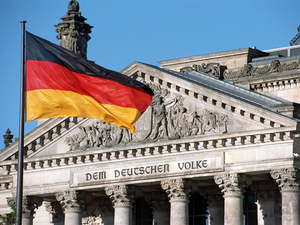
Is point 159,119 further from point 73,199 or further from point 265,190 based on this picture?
point 73,199

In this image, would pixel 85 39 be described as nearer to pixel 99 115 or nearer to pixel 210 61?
pixel 210 61

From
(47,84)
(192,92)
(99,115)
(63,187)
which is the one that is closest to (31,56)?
(47,84)

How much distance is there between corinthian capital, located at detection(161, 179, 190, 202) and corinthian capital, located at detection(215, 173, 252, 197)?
2552 millimetres

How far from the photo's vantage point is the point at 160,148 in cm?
5397

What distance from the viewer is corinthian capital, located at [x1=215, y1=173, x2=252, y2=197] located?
51281 millimetres

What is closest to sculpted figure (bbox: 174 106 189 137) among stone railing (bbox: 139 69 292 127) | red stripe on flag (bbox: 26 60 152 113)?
stone railing (bbox: 139 69 292 127)

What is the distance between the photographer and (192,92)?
53.2 meters

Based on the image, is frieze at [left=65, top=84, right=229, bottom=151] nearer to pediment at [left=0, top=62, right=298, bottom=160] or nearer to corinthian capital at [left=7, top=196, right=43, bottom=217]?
pediment at [left=0, top=62, right=298, bottom=160]

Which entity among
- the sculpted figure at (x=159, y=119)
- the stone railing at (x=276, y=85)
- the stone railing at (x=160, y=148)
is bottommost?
the stone railing at (x=160, y=148)

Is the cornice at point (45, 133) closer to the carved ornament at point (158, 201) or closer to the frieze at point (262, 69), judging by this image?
the carved ornament at point (158, 201)

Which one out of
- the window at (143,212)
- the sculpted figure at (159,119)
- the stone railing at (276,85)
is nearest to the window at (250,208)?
the sculpted figure at (159,119)

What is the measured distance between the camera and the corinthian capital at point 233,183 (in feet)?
168

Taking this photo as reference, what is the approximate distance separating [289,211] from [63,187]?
49.7ft

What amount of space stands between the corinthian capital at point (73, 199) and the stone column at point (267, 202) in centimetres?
1062
